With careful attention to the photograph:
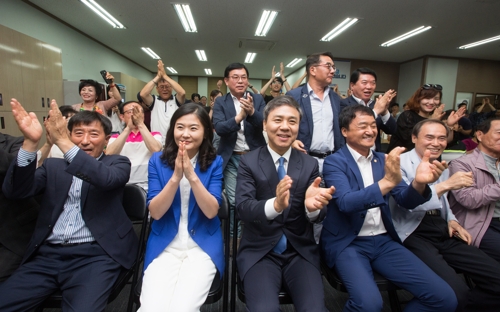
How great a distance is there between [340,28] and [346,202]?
6.77 m

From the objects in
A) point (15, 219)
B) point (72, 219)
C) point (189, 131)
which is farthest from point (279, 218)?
point (15, 219)

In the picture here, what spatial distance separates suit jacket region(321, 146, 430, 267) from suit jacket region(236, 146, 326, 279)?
11cm

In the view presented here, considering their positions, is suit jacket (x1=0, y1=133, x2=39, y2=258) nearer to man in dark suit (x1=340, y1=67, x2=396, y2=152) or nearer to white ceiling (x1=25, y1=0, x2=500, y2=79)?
man in dark suit (x1=340, y1=67, x2=396, y2=152)

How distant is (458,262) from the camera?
160 centimetres

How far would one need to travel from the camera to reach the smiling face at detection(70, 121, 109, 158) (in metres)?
1.60

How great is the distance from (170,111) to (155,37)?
6.02 meters

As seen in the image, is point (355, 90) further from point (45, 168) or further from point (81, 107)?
point (81, 107)

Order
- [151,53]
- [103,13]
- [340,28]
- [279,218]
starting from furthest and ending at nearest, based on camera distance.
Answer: [151,53] → [340,28] → [103,13] → [279,218]

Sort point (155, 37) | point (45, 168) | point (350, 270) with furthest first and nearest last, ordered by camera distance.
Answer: point (155, 37) < point (45, 168) < point (350, 270)

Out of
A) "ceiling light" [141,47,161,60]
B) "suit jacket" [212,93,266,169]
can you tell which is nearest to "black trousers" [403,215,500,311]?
"suit jacket" [212,93,266,169]

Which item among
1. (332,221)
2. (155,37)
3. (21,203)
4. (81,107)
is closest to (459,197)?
(332,221)

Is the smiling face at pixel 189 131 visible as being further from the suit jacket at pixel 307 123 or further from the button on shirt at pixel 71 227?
the suit jacket at pixel 307 123

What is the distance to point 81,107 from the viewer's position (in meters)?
3.38

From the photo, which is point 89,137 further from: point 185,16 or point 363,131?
point 185,16
